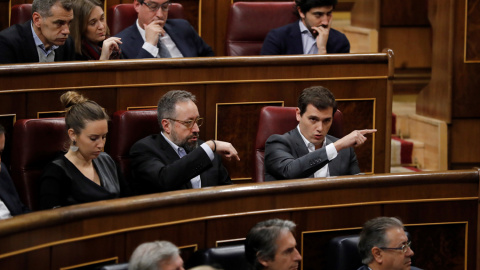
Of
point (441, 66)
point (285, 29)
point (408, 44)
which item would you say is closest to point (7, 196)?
point (285, 29)

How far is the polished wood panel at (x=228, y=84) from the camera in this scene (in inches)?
47.6

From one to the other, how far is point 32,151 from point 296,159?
0.36 metres

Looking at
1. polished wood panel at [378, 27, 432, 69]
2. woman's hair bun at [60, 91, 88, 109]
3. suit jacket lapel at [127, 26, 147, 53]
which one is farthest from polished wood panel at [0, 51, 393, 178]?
polished wood panel at [378, 27, 432, 69]

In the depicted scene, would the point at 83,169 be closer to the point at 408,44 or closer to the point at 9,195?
the point at 9,195

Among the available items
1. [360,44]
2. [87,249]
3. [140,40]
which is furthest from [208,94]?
[360,44]

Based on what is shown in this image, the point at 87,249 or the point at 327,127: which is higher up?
the point at 327,127

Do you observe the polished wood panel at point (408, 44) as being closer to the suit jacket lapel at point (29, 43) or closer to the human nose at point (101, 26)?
the human nose at point (101, 26)

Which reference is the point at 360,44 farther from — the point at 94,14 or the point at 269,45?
the point at 94,14

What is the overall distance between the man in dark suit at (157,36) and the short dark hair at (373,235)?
57 centimetres

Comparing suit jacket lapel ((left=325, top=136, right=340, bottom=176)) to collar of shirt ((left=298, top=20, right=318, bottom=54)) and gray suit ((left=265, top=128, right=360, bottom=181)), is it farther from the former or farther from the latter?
collar of shirt ((left=298, top=20, right=318, bottom=54))

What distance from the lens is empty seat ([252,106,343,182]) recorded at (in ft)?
4.19

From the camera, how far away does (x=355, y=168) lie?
126 centimetres

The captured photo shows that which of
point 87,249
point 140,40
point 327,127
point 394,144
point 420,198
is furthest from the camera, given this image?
point 394,144

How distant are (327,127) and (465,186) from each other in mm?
218
